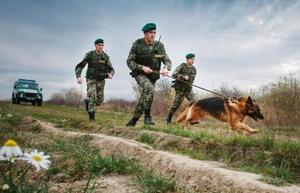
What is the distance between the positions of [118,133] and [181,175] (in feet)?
15.9

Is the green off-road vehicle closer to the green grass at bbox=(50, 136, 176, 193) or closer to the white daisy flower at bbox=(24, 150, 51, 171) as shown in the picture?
the green grass at bbox=(50, 136, 176, 193)

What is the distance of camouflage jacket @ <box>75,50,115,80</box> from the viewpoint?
1328 cm

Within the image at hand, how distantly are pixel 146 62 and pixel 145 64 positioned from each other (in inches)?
2.3

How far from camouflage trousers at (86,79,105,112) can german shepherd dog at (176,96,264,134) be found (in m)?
3.63

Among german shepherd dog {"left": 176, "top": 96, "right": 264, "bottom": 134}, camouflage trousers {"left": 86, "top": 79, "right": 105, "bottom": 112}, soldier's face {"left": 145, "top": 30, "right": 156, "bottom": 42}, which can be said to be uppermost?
soldier's face {"left": 145, "top": 30, "right": 156, "bottom": 42}

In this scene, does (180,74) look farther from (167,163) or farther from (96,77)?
(167,163)

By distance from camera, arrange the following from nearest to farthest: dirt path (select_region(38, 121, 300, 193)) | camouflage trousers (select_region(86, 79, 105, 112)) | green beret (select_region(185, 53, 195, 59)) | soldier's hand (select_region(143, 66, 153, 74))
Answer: dirt path (select_region(38, 121, 300, 193)), soldier's hand (select_region(143, 66, 153, 74)), camouflage trousers (select_region(86, 79, 105, 112)), green beret (select_region(185, 53, 195, 59))

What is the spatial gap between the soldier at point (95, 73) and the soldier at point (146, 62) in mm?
2677

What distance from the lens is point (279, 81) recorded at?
1977 cm

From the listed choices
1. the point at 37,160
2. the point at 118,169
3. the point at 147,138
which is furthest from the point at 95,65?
the point at 37,160

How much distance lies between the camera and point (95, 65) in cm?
1327

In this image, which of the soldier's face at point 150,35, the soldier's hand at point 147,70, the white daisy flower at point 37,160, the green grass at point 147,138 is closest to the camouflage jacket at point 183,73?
the soldier's face at point 150,35

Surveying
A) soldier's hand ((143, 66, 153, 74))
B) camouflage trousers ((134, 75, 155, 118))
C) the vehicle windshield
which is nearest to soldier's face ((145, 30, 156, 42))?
soldier's hand ((143, 66, 153, 74))

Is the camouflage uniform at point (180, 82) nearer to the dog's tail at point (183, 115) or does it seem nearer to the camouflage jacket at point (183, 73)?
the camouflage jacket at point (183, 73)
